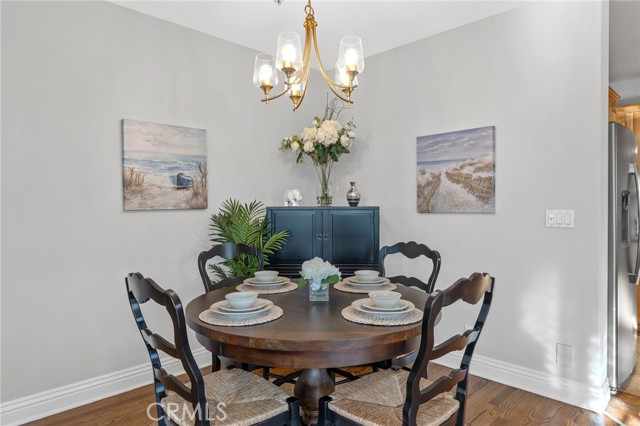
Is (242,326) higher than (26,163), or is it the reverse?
(26,163)

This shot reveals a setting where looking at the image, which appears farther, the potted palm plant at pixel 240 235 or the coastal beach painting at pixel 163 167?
the potted palm plant at pixel 240 235

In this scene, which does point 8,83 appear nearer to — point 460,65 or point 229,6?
point 229,6

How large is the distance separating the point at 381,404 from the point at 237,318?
681 mm

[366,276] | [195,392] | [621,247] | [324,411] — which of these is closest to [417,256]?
[366,276]

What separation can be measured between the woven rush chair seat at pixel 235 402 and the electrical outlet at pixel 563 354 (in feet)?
6.59

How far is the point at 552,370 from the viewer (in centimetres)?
265

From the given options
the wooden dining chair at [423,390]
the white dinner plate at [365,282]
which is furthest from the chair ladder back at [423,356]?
the white dinner plate at [365,282]

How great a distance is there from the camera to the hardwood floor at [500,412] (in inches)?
91.6

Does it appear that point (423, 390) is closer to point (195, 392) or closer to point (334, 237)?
point (195, 392)

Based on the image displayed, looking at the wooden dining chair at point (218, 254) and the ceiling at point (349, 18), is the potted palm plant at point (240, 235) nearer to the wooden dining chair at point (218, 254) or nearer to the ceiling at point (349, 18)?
the wooden dining chair at point (218, 254)

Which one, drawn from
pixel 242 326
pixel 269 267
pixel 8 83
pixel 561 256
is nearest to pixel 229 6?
pixel 8 83

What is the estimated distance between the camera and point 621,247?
8.68ft

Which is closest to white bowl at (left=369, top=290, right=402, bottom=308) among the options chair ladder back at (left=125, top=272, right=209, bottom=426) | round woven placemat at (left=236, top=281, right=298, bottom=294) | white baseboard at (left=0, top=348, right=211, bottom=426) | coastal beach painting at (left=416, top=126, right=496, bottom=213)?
round woven placemat at (left=236, top=281, right=298, bottom=294)

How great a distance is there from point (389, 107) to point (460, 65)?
695 millimetres
